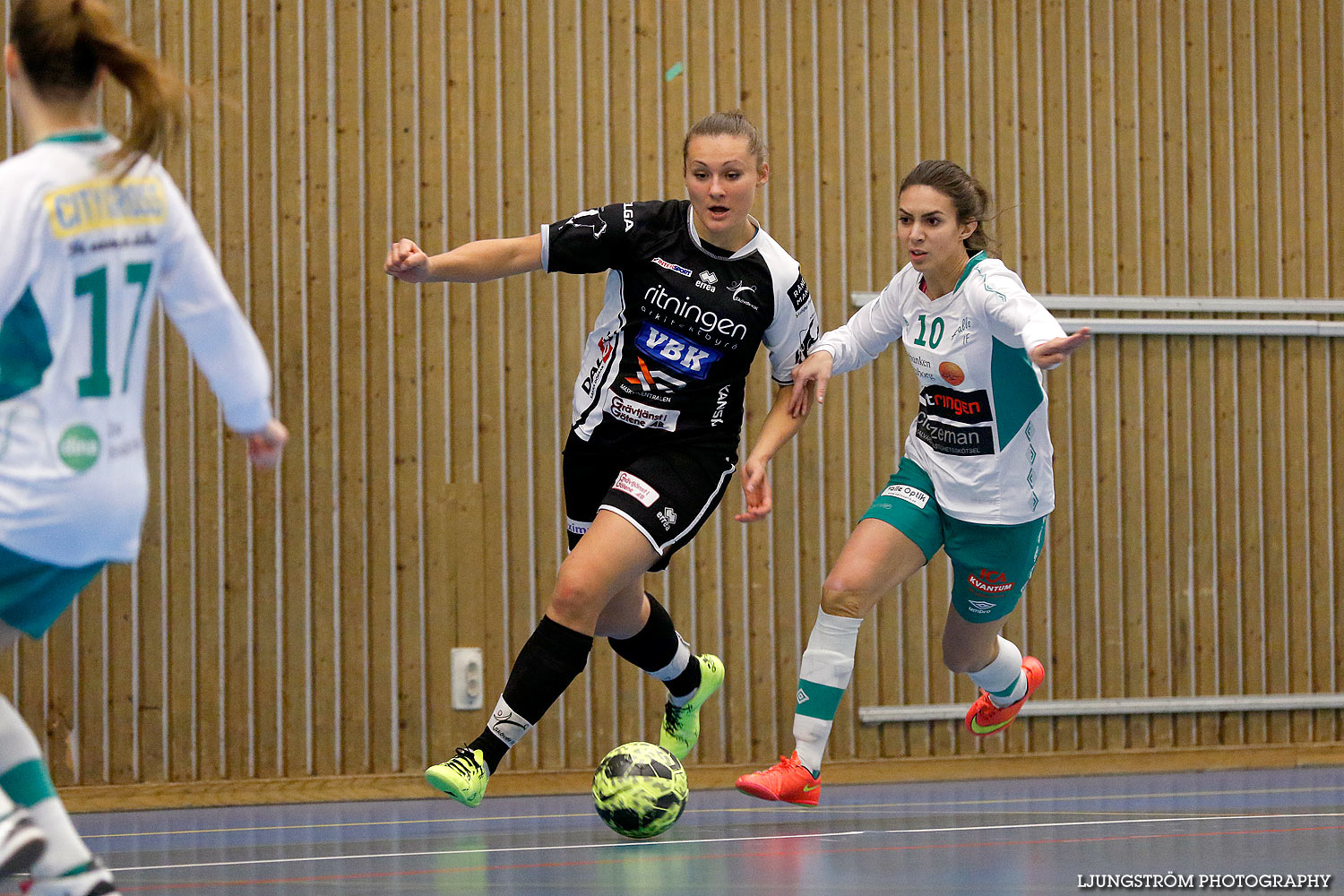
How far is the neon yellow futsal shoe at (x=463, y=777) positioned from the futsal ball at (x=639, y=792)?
0.33m

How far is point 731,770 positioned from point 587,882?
2.91 metres

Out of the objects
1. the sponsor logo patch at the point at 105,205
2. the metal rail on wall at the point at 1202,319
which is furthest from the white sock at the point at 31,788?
the metal rail on wall at the point at 1202,319

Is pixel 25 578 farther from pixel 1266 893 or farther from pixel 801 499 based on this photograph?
pixel 801 499

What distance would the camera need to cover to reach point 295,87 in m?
5.86

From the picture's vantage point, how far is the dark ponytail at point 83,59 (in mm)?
2262

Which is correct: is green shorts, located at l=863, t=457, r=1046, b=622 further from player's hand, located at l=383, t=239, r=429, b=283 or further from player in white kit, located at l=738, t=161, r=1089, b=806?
player's hand, located at l=383, t=239, r=429, b=283

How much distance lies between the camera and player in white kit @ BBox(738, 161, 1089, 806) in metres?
4.02

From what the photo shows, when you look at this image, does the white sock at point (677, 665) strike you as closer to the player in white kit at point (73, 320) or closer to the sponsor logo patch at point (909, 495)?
the sponsor logo patch at point (909, 495)

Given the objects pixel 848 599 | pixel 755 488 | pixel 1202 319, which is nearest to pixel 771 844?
pixel 848 599

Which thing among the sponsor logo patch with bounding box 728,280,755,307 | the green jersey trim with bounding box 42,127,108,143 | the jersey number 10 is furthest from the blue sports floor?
the green jersey trim with bounding box 42,127,108,143

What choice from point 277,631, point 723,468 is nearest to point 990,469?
point 723,468

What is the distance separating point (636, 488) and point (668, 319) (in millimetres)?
504

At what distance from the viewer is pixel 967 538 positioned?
13.5 ft

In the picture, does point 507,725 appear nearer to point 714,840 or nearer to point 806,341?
point 714,840
